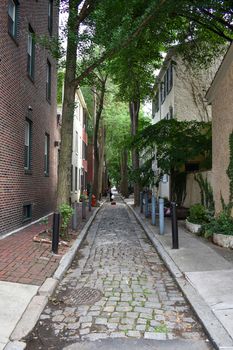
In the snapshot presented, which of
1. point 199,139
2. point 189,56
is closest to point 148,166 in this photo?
point 199,139

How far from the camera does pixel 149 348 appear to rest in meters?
4.14

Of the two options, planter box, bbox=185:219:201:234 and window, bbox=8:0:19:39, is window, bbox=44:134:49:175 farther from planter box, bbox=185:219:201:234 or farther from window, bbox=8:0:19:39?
planter box, bbox=185:219:201:234

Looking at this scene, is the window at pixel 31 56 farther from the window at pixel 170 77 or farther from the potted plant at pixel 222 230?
the window at pixel 170 77

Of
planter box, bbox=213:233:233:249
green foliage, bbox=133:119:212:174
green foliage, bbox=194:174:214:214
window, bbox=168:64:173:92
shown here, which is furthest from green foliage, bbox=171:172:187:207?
planter box, bbox=213:233:233:249

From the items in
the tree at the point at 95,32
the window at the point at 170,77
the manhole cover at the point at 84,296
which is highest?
the window at the point at 170,77

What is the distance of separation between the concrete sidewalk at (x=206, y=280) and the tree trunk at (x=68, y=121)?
2.84m

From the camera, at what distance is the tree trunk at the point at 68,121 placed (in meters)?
10.9

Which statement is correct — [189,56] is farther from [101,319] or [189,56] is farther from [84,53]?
[101,319]

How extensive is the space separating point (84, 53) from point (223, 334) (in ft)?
30.9

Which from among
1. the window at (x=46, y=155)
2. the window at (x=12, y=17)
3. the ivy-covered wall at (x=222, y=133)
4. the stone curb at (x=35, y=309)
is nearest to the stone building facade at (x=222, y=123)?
the ivy-covered wall at (x=222, y=133)

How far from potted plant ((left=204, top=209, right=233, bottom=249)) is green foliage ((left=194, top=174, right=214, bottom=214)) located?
2.57m

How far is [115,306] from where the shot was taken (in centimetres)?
550

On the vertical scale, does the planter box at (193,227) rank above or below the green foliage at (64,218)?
below

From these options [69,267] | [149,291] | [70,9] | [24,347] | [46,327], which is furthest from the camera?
[70,9]
